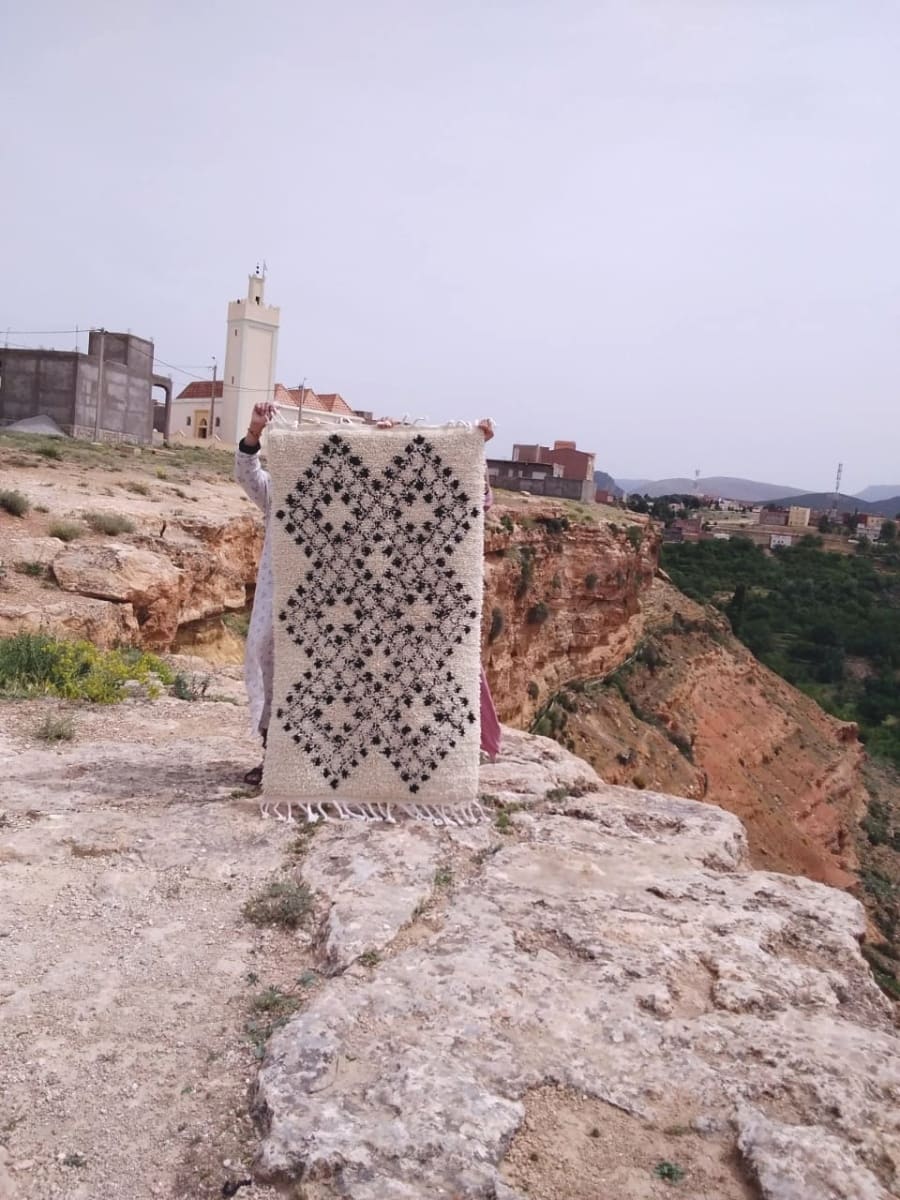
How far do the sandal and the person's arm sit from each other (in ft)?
3.70

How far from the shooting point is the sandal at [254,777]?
13.4ft

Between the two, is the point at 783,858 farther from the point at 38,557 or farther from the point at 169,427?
the point at 169,427

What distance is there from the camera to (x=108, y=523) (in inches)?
337

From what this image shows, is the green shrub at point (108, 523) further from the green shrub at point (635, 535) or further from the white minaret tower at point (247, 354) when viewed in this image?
the white minaret tower at point (247, 354)

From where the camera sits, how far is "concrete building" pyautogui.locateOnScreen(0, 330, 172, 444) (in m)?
23.4

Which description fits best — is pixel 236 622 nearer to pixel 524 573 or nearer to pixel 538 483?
pixel 524 573

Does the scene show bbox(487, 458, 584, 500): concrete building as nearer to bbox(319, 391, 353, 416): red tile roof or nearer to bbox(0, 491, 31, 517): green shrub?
bbox(319, 391, 353, 416): red tile roof

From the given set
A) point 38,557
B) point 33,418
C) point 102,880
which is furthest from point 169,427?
point 102,880

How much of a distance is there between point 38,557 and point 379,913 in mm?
5606

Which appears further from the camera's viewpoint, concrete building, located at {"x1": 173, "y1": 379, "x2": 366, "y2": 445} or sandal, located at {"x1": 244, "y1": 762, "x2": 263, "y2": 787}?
concrete building, located at {"x1": 173, "y1": 379, "x2": 366, "y2": 445}

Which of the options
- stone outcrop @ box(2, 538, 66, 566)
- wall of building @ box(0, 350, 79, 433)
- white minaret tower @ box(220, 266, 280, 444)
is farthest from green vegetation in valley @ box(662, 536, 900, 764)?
stone outcrop @ box(2, 538, 66, 566)

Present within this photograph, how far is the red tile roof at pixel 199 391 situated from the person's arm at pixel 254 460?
28.1m

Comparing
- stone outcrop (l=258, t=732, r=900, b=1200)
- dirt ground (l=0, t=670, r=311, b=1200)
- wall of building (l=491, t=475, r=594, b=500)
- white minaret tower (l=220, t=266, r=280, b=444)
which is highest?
white minaret tower (l=220, t=266, r=280, b=444)

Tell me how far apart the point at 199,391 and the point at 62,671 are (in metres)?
28.5
